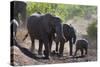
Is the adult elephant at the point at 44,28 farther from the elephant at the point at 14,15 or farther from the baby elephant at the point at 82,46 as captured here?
the baby elephant at the point at 82,46

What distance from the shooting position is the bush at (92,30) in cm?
254

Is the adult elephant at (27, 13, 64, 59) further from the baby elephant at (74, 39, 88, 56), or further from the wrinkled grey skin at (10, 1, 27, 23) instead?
the baby elephant at (74, 39, 88, 56)

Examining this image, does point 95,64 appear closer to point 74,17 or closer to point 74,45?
point 74,45

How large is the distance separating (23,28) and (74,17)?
24.6 inches

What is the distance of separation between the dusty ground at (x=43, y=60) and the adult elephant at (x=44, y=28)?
66mm

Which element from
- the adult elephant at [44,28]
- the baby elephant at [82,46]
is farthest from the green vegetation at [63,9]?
the baby elephant at [82,46]

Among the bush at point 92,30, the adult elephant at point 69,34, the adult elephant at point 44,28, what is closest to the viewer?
the adult elephant at point 44,28

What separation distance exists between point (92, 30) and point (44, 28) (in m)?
0.62

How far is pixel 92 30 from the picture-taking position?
2.56 meters

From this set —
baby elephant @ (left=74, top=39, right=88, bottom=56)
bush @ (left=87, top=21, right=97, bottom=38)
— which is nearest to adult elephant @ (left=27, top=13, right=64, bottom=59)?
baby elephant @ (left=74, top=39, right=88, bottom=56)

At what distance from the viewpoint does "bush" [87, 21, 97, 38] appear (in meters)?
2.54

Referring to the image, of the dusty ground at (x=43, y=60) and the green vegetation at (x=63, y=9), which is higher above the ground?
the green vegetation at (x=63, y=9)

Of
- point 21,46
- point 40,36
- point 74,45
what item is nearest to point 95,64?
point 74,45

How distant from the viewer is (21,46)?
219 centimetres
